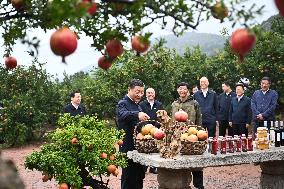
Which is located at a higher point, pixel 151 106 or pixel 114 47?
pixel 114 47

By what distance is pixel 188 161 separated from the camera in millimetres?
6477

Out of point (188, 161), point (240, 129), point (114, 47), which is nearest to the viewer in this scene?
point (114, 47)

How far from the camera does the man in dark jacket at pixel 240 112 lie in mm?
11117

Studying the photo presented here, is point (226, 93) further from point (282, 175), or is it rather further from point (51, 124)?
point (51, 124)

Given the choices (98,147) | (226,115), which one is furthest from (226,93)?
(98,147)

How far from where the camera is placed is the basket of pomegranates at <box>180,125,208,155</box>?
666 centimetres

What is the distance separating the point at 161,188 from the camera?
23.8ft

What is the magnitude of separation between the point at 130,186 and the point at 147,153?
74 centimetres

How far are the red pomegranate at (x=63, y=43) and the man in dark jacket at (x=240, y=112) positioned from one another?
30.1ft

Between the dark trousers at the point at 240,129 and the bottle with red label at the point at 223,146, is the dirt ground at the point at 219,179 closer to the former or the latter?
the dark trousers at the point at 240,129

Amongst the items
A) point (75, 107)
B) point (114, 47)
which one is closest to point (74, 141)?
point (75, 107)

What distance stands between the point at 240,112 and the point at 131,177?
444 cm

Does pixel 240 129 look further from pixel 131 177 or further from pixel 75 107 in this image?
pixel 131 177

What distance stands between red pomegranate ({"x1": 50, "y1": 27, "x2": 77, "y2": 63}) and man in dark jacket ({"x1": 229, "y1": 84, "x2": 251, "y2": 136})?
9184 mm
